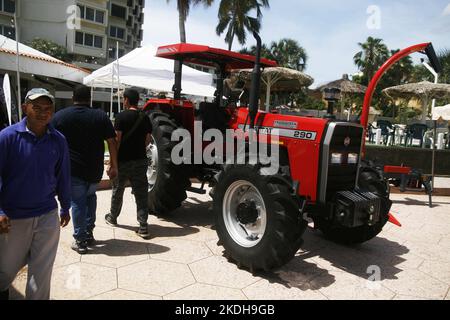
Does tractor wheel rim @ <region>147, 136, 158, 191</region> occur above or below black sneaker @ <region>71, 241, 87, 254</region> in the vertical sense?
above

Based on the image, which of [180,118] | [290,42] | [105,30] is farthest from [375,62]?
[180,118]

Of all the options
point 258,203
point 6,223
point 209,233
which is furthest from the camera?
point 209,233

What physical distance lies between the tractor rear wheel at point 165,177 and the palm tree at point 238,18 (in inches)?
851

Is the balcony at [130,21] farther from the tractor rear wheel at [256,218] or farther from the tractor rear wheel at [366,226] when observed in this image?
the tractor rear wheel at [256,218]

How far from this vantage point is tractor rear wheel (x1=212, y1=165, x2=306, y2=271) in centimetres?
351

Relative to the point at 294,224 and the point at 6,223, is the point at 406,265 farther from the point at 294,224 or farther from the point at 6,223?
the point at 6,223

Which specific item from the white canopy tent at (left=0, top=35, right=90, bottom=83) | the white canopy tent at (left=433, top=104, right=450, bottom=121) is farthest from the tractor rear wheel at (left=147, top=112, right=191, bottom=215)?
the white canopy tent at (left=433, top=104, right=450, bottom=121)

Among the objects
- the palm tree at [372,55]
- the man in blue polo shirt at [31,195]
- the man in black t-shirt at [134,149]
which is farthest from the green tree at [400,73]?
the man in blue polo shirt at [31,195]

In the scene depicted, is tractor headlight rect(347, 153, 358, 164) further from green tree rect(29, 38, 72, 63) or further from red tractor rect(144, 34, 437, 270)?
green tree rect(29, 38, 72, 63)

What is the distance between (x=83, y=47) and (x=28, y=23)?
261 inches

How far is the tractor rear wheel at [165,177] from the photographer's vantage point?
5.07 meters

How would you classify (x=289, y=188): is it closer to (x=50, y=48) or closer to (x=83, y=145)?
(x=83, y=145)

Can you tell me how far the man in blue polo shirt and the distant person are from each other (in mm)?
1180

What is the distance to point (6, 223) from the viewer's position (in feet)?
7.51
